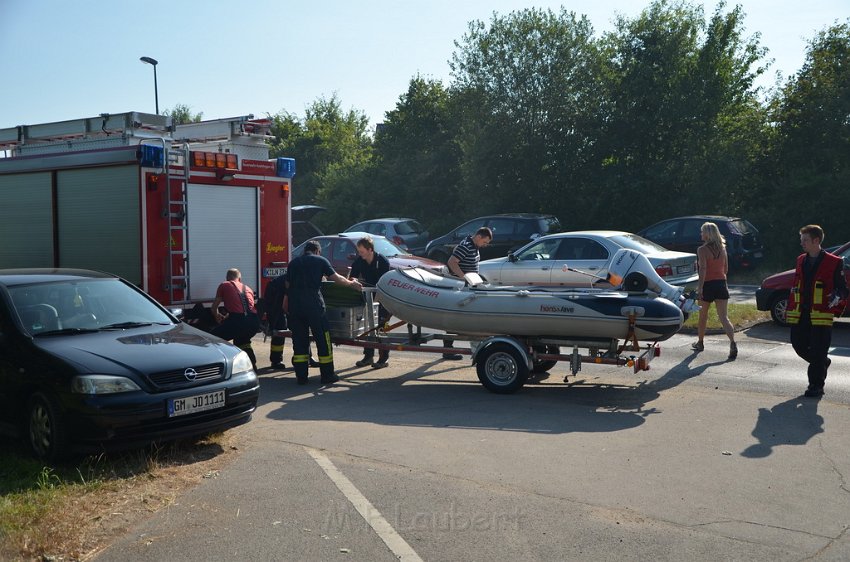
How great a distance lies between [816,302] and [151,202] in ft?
25.1

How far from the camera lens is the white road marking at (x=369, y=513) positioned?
4977 mm

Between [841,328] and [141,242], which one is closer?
[141,242]

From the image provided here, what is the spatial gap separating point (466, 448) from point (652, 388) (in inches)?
133

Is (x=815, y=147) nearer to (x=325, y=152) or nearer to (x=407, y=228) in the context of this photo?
(x=407, y=228)

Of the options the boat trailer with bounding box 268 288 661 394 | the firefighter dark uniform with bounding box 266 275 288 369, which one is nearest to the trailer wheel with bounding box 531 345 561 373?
the boat trailer with bounding box 268 288 661 394

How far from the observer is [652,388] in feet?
32.0

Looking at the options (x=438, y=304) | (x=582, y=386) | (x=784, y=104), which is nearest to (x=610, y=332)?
(x=582, y=386)

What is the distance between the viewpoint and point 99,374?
A: 650 cm

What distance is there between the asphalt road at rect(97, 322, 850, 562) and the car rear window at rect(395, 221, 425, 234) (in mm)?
17032

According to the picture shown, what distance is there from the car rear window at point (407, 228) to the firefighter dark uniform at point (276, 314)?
15.5 m

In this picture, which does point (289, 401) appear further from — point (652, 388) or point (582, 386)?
point (652, 388)

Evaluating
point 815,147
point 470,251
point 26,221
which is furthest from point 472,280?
point 815,147

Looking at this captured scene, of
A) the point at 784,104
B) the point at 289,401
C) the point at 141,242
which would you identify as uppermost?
the point at 784,104

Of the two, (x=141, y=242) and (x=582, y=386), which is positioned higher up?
(x=141, y=242)
